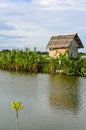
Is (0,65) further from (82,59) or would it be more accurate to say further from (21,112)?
(21,112)

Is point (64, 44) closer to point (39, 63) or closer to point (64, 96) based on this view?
point (39, 63)

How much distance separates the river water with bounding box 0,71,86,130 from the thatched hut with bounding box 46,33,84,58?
13.8 meters

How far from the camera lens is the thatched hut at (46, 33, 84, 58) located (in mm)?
40344

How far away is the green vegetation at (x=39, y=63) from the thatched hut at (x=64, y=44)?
3.17 meters

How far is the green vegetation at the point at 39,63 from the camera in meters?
33.9

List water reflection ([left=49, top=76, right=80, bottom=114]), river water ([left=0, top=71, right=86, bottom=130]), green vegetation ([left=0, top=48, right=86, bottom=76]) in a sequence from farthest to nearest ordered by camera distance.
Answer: green vegetation ([left=0, top=48, right=86, bottom=76]) → water reflection ([left=49, top=76, right=80, bottom=114]) → river water ([left=0, top=71, right=86, bottom=130])

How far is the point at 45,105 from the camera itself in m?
17.7

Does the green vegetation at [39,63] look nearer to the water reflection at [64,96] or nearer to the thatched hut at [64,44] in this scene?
the thatched hut at [64,44]

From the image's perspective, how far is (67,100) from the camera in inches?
763

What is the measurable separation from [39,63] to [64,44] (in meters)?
4.70

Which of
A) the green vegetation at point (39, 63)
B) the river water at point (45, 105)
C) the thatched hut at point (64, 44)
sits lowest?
the river water at point (45, 105)

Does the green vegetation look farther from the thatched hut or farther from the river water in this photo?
the river water

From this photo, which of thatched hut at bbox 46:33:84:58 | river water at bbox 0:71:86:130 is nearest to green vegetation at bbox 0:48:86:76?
thatched hut at bbox 46:33:84:58

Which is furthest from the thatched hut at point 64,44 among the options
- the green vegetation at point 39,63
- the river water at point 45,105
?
the river water at point 45,105
